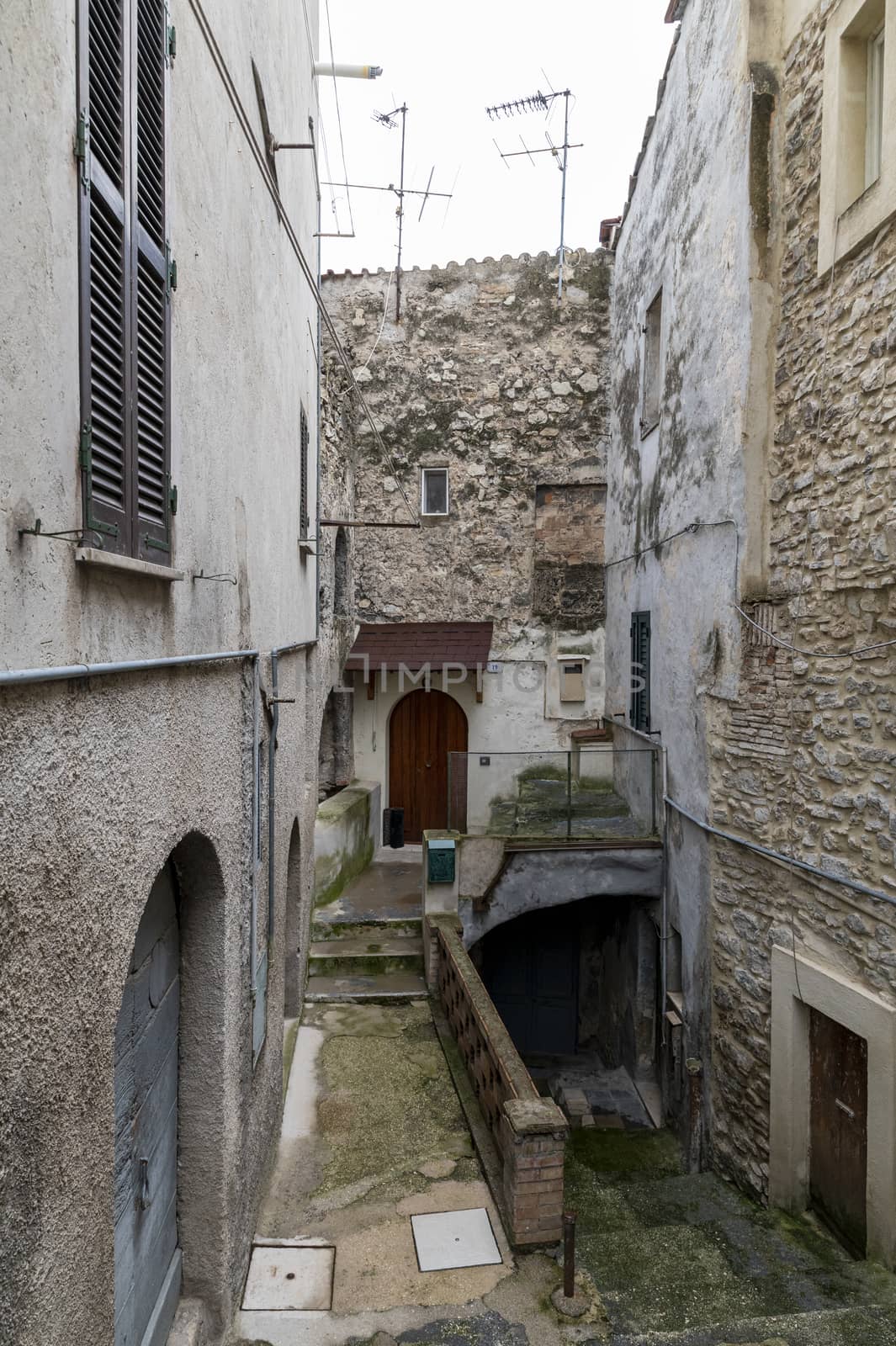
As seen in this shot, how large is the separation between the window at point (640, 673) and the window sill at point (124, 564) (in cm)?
758

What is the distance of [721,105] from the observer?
7.28 metres

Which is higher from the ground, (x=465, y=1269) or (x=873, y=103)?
(x=873, y=103)

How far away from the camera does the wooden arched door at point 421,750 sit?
13094mm

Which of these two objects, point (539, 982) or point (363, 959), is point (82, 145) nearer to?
point (363, 959)

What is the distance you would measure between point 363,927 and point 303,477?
4.72m

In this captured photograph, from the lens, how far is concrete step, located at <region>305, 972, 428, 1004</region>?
8.08 meters

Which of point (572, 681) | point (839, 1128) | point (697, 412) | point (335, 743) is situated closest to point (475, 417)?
point (572, 681)

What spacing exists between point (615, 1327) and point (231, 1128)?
7.09 feet

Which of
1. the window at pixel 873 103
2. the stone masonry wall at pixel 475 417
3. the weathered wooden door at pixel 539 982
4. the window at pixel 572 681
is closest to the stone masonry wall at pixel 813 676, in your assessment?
the window at pixel 873 103

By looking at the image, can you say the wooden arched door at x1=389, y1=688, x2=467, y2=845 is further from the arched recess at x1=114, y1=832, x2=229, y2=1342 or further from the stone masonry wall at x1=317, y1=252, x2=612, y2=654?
the arched recess at x1=114, y1=832, x2=229, y2=1342

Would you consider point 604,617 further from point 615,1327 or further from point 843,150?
point 615,1327

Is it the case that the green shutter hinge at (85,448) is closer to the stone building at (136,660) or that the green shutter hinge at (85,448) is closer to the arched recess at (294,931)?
the stone building at (136,660)

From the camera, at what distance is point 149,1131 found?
3586 millimetres

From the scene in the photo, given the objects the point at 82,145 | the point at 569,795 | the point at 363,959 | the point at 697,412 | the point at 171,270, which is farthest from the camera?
the point at 569,795
